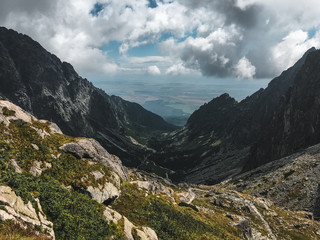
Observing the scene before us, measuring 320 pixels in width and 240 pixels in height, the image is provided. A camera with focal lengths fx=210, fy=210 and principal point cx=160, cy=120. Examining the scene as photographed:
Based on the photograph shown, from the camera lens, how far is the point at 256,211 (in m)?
63.3

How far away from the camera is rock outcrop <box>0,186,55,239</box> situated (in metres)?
14.6

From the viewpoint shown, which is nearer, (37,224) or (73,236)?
(37,224)

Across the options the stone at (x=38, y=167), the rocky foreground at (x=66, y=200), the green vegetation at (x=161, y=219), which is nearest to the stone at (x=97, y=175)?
the rocky foreground at (x=66, y=200)

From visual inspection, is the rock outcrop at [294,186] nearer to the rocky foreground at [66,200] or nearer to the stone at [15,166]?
the rocky foreground at [66,200]

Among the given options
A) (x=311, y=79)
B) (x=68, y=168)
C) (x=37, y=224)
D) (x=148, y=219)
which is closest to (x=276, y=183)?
(x=148, y=219)

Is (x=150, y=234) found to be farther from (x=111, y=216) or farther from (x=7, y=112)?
(x=7, y=112)

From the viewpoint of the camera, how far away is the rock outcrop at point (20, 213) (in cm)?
1458

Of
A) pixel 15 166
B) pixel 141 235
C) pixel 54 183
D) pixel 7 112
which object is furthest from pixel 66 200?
pixel 7 112

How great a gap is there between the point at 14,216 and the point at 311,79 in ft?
770

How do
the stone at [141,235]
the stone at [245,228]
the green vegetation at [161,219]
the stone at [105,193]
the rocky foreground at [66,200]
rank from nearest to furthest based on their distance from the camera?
the rocky foreground at [66,200]
the stone at [141,235]
the stone at [105,193]
the green vegetation at [161,219]
the stone at [245,228]

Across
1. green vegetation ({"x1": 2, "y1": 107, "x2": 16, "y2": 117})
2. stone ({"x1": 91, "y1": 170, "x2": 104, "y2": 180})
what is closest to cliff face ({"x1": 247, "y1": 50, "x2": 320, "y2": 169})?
stone ({"x1": 91, "y1": 170, "x2": 104, "y2": 180})

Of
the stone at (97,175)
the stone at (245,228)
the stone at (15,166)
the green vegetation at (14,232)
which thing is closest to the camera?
the green vegetation at (14,232)

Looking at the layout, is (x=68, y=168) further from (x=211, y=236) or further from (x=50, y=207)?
(x=211, y=236)

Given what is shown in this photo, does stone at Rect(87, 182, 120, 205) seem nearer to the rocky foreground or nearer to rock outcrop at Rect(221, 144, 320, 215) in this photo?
the rocky foreground
